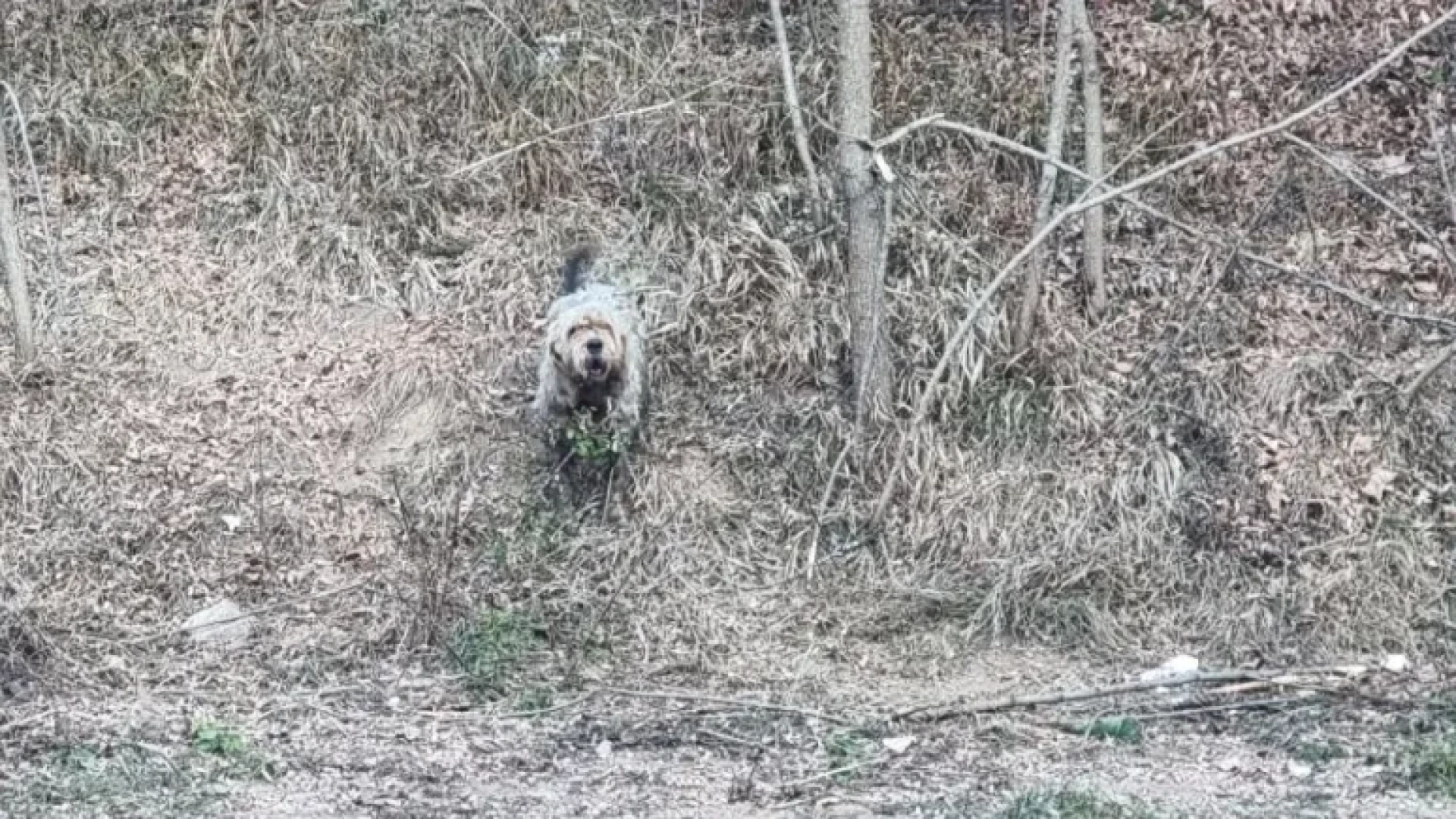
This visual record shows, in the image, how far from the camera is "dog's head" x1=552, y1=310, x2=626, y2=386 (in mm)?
7990

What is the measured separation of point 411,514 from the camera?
27.6ft

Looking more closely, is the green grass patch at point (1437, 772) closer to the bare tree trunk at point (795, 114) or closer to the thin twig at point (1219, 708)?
the thin twig at point (1219, 708)

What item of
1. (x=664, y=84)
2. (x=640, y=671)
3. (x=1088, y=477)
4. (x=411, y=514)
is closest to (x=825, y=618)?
(x=640, y=671)

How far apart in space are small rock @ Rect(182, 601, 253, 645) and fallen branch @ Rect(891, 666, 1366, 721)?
3052mm

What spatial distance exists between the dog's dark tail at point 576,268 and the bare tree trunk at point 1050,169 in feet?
7.47

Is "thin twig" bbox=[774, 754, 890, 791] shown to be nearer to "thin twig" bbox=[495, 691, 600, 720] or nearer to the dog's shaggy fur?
"thin twig" bbox=[495, 691, 600, 720]

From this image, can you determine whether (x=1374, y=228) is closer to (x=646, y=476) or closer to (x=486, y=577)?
(x=646, y=476)

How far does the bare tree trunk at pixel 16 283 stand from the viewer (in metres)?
8.98

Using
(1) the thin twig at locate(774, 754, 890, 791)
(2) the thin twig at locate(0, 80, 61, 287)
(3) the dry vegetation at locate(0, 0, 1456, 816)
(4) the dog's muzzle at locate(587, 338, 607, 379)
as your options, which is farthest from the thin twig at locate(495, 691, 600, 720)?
(2) the thin twig at locate(0, 80, 61, 287)

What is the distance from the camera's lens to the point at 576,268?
29.9 feet

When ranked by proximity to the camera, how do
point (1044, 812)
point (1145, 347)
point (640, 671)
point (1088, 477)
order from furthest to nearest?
point (1145, 347) < point (1088, 477) < point (640, 671) < point (1044, 812)

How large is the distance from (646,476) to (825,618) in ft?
3.86

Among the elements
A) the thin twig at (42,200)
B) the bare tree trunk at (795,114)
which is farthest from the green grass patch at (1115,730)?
the thin twig at (42,200)

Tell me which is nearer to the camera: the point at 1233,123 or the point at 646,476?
the point at 646,476
